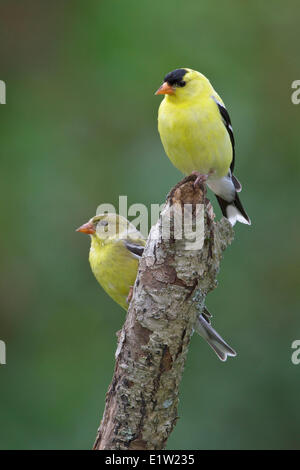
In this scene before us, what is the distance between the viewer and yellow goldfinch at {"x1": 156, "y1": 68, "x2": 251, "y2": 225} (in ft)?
12.0

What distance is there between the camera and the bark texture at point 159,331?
9.32 feet

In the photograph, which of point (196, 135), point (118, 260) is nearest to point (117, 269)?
point (118, 260)

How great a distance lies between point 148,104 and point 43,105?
36.2 inches

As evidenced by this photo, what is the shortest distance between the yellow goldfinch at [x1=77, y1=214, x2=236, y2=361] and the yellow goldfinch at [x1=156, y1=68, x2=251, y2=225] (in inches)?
25.6

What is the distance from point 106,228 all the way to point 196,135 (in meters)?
0.96

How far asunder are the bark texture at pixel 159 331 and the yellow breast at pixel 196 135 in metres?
0.78

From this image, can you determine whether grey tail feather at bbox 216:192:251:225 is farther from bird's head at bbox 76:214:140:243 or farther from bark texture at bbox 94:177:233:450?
bark texture at bbox 94:177:233:450

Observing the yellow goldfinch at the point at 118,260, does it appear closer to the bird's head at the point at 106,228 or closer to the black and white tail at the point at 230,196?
the bird's head at the point at 106,228

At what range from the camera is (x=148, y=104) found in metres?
5.84

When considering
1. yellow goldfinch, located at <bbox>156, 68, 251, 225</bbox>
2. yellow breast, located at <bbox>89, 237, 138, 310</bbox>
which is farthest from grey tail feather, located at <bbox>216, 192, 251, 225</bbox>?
yellow breast, located at <bbox>89, 237, 138, 310</bbox>

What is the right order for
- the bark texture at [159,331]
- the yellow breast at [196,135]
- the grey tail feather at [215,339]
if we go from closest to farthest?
the bark texture at [159,331], the yellow breast at [196,135], the grey tail feather at [215,339]

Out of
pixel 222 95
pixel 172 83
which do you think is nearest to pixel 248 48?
pixel 222 95

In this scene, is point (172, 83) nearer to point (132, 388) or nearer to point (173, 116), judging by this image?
point (173, 116)

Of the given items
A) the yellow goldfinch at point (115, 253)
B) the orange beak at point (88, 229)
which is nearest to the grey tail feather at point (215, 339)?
the yellow goldfinch at point (115, 253)
